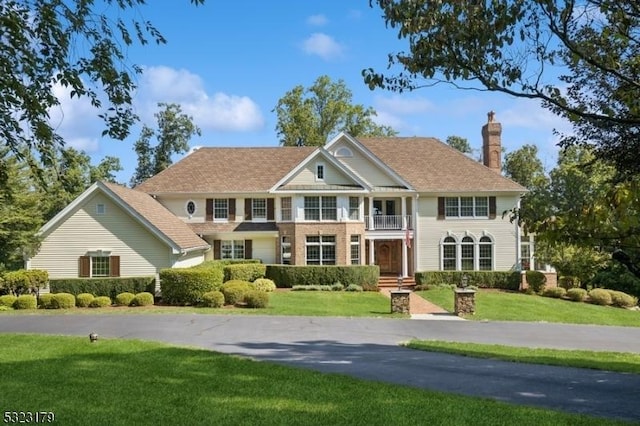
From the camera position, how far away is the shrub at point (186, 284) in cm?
2361

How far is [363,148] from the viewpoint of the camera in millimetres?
34781

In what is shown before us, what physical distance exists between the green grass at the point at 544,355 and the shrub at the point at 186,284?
11.2m

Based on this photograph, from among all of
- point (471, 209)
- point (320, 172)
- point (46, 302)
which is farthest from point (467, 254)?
point (46, 302)

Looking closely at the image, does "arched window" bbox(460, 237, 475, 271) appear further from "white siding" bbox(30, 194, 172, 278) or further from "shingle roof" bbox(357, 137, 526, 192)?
"white siding" bbox(30, 194, 172, 278)

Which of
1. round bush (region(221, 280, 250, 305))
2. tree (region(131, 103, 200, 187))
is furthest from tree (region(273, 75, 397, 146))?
round bush (region(221, 280, 250, 305))

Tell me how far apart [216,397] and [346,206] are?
24.9 m

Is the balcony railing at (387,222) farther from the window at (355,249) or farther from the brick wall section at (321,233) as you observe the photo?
the brick wall section at (321,233)

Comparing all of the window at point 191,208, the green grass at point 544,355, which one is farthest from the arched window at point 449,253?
the green grass at point 544,355

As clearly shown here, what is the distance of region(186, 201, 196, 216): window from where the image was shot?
34594 millimetres

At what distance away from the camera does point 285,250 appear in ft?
109

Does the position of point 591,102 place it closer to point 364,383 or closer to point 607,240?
point 607,240

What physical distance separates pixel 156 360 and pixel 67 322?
30.9ft

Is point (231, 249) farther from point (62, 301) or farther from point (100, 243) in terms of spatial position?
point (62, 301)

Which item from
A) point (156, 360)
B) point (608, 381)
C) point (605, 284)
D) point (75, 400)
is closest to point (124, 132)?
point (75, 400)
